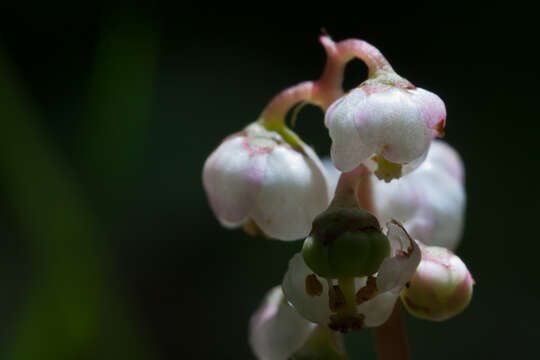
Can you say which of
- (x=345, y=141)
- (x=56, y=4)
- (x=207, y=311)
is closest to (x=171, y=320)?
(x=207, y=311)

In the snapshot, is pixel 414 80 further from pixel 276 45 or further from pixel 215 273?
pixel 215 273

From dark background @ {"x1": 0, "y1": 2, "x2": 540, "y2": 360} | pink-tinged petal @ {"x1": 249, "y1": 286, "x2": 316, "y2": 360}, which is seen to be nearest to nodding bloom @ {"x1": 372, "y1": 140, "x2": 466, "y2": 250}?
pink-tinged petal @ {"x1": 249, "y1": 286, "x2": 316, "y2": 360}

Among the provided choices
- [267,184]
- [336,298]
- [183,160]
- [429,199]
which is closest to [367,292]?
[336,298]

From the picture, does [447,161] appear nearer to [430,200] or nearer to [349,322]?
[430,200]

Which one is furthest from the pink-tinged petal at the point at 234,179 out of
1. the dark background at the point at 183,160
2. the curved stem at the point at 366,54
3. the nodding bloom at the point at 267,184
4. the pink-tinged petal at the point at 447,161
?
the dark background at the point at 183,160

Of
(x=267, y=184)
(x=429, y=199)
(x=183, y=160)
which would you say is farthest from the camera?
(x=183, y=160)

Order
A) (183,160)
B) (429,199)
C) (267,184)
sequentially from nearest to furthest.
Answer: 1. (267,184)
2. (429,199)
3. (183,160)
